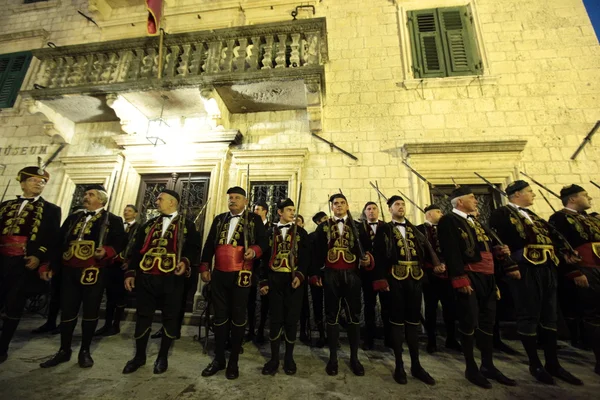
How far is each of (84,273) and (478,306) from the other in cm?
459

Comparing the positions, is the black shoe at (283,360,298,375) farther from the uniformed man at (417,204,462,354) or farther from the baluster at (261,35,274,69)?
the baluster at (261,35,274,69)

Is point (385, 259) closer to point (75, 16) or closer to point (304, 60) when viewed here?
point (304, 60)

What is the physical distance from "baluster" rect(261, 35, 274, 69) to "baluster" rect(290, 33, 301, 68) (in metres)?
0.48

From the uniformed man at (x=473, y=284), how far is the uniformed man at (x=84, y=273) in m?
4.15

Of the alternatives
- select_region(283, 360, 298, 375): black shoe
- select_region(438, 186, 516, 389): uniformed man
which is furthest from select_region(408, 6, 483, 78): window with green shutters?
select_region(283, 360, 298, 375): black shoe

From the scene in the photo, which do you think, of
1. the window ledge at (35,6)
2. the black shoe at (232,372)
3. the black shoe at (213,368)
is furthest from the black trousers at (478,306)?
the window ledge at (35,6)

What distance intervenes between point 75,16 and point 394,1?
34.0ft

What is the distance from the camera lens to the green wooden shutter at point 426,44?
6.92 meters

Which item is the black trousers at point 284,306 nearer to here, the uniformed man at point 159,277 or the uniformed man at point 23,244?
the uniformed man at point 159,277

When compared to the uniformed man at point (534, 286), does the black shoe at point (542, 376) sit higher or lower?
lower

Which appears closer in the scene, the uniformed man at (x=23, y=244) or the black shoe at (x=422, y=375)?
the black shoe at (x=422, y=375)

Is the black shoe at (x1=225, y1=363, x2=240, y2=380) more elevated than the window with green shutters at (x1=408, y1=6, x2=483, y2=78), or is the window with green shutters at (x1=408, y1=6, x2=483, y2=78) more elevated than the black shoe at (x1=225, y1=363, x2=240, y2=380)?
the window with green shutters at (x1=408, y1=6, x2=483, y2=78)

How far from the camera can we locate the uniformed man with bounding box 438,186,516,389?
9.46 feet

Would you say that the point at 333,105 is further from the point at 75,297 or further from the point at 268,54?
the point at 75,297
